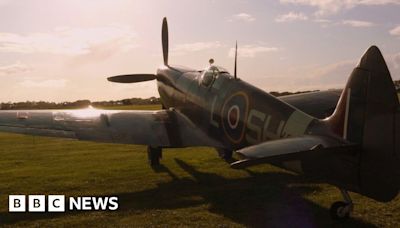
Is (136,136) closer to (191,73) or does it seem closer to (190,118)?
(190,118)

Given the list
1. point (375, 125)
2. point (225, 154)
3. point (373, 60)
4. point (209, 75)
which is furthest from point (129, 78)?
point (375, 125)

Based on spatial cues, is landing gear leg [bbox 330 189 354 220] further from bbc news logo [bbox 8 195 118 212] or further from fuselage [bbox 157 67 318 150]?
bbc news logo [bbox 8 195 118 212]

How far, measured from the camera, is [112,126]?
34.3 feet

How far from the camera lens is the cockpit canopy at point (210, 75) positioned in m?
9.77

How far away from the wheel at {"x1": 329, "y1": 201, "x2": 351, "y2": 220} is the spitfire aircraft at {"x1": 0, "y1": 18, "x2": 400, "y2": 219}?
0.6 inches

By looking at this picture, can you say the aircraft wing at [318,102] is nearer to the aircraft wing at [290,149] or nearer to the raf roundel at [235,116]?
the raf roundel at [235,116]

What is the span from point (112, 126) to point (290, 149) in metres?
6.25

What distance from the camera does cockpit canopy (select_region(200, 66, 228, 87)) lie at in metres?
9.77

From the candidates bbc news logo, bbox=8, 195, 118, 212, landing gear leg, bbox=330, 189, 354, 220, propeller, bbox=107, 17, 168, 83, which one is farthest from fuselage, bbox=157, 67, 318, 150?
propeller, bbox=107, 17, 168, 83

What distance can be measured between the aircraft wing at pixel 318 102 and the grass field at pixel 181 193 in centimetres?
208

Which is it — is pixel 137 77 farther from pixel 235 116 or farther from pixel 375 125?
pixel 375 125

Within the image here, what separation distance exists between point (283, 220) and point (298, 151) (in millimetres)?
1453

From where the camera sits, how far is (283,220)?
19.9 feet

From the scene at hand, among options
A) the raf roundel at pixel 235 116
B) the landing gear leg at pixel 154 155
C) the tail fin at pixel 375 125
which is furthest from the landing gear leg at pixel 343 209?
the landing gear leg at pixel 154 155
